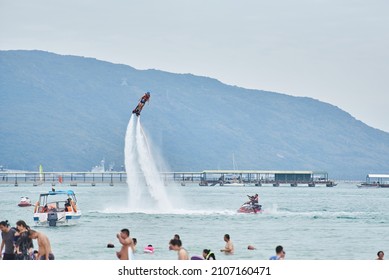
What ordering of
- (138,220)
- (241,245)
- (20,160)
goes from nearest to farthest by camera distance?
(241,245), (138,220), (20,160)

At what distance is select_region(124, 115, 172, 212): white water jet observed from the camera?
8288cm

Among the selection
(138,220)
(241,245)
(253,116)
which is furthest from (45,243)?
(253,116)

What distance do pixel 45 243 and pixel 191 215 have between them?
5346 cm

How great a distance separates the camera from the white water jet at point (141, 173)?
82.9 meters

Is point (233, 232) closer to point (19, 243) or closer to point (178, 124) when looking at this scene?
point (19, 243)

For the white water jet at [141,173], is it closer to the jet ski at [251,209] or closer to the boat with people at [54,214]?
the jet ski at [251,209]

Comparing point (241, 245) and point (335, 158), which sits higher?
point (335, 158)

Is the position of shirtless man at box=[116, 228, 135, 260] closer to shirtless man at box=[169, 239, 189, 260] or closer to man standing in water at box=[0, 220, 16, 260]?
shirtless man at box=[169, 239, 189, 260]

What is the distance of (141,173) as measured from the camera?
85.9 metres

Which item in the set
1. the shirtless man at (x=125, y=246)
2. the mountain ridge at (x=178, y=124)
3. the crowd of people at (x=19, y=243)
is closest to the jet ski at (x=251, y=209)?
the mountain ridge at (x=178, y=124)

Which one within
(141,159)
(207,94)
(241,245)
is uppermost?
(207,94)

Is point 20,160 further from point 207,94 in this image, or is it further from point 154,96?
point 207,94
